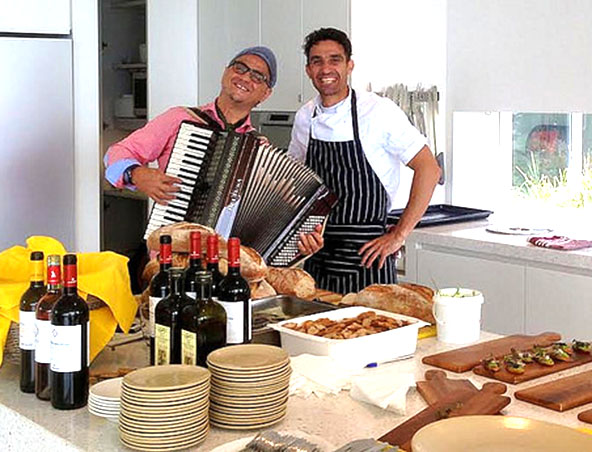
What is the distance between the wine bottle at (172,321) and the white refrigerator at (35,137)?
7.04ft

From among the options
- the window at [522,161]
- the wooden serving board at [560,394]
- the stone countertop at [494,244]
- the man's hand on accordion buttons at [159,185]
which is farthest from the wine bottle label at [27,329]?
the window at [522,161]

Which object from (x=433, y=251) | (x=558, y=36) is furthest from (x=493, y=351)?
(x=558, y=36)

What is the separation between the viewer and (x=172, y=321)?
194 cm

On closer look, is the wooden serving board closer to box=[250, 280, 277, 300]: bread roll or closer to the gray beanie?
box=[250, 280, 277, 300]: bread roll

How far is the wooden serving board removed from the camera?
75.1 inches

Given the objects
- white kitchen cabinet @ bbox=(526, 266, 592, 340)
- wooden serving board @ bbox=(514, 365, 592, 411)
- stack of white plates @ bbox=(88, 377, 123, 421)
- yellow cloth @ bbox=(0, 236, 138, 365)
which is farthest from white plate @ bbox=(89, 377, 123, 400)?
white kitchen cabinet @ bbox=(526, 266, 592, 340)

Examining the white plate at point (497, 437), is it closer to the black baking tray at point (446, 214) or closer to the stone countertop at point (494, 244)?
the stone countertop at point (494, 244)

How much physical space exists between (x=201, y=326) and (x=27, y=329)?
363mm

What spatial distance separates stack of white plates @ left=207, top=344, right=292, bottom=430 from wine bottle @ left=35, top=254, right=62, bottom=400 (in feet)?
1.10

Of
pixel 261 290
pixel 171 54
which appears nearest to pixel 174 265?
pixel 261 290

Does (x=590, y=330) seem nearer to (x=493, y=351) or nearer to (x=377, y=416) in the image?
(x=493, y=351)

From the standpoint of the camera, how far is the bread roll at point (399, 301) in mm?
2535

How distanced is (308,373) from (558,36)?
2.62m

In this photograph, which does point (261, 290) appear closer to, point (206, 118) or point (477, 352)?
point (477, 352)
